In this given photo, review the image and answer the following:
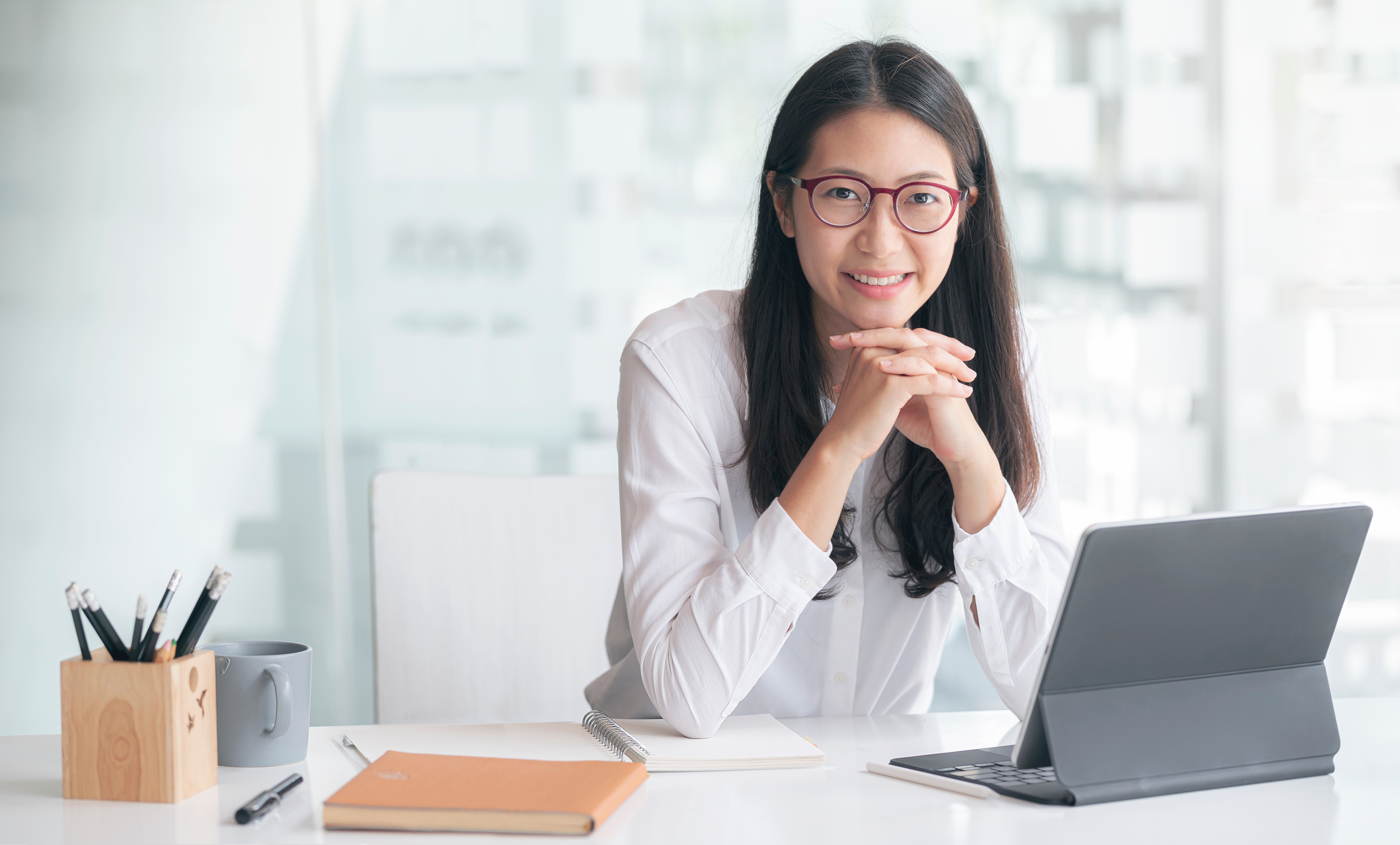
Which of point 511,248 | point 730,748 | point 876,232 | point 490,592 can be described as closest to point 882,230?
point 876,232

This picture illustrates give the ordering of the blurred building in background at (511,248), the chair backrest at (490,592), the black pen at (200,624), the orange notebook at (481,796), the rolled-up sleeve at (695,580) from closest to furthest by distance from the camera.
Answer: the orange notebook at (481,796), the black pen at (200,624), the rolled-up sleeve at (695,580), the chair backrest at (490,592), the blurred building in background at (511,248)

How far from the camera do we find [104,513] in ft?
9.07

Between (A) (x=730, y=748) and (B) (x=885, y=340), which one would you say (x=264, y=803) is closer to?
(A) (x=730, y=748)

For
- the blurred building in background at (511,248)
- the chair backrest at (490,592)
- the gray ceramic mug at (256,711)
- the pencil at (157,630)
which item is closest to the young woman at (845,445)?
the chair backrest at (490,592)

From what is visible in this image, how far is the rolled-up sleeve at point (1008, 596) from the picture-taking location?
1.28 metres

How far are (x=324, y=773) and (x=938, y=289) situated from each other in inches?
38.3

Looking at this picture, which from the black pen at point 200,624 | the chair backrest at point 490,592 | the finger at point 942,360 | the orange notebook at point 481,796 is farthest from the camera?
the chair backrest at point 490,592

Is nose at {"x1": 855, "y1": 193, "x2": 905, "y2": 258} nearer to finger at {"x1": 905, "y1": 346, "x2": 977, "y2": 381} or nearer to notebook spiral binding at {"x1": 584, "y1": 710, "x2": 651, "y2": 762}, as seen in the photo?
finger at {"x1": 905, "y1": 346, "x2": 977, "y2": 381}

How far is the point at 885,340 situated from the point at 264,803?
0.78 meters

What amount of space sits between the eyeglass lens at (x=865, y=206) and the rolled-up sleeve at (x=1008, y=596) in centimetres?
33

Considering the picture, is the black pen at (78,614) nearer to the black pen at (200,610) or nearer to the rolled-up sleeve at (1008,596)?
the black pen at (200,610)

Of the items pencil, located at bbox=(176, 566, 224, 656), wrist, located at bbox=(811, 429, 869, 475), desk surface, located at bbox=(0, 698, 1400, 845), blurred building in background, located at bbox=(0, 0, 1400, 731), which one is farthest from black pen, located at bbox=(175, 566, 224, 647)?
blurred building in background, located at bbox=(0, 0, 1400, 731)

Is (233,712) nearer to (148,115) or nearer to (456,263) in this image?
(456,263)

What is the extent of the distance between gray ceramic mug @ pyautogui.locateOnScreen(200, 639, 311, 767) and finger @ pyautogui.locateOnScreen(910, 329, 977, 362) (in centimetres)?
74
